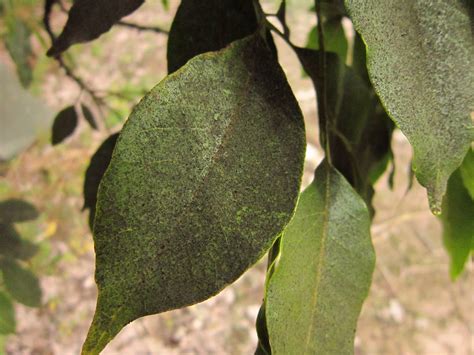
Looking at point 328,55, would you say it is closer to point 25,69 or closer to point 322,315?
point 322,315

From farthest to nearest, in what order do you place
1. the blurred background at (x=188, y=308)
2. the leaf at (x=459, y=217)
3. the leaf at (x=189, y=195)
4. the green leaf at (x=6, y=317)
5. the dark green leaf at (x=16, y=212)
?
the blurred background at (x=188, y=308) < the dark green leaf at (x=16, y=212) < the green leaf at (x=6, y=317) < the leaf at (x=459, y=217) < the leaf at (x=189, y=195)

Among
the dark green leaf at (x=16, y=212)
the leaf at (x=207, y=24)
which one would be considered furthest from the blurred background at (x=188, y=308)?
the leaf at (x=207, y=24)

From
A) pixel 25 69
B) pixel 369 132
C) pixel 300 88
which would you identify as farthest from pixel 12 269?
pixel 300 88

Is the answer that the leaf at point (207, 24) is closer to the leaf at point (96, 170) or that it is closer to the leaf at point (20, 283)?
the leaf at point (96, 170)

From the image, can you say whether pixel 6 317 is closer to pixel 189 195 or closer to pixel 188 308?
pixel 189 195

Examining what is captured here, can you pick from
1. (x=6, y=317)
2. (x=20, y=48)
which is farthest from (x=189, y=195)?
(x=20, y=48)

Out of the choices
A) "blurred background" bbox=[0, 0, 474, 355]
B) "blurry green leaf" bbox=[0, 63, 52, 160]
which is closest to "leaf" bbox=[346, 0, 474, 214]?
"blurred background" bbox=[0, 0, 474, 355]
